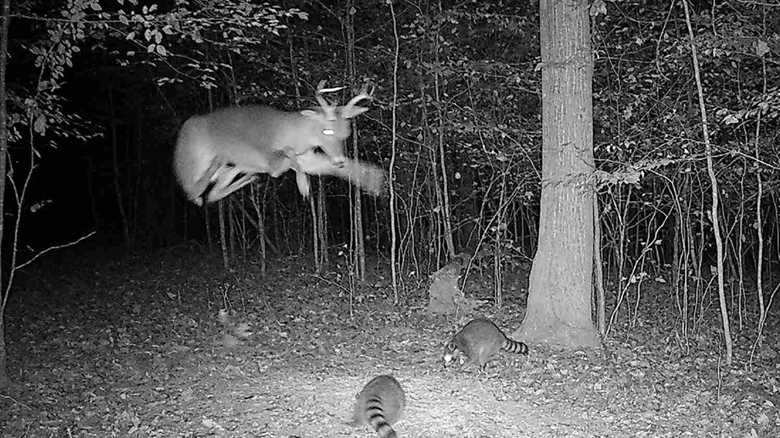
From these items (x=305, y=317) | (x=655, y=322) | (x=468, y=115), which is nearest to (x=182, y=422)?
(x=305, y=317)

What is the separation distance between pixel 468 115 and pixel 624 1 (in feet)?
9.82

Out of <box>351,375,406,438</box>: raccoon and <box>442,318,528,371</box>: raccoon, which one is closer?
<box>351,375,406,438</box>: raccoon

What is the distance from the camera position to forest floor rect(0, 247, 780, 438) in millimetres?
5562

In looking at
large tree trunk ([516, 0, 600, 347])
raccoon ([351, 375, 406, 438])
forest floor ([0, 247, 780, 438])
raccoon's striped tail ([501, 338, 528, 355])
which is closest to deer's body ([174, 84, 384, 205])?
raccoon ([351, 375, 406, 438])

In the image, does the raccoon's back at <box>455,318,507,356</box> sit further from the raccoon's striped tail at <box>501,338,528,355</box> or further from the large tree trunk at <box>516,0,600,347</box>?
the large tree trunk at <box>516,0,600,347</box>

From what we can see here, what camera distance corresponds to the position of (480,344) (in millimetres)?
6895

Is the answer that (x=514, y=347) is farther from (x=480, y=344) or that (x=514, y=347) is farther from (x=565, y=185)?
(x=565, y=185)

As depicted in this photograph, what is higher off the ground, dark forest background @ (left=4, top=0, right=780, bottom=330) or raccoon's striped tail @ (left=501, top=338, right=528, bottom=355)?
dark forest background @ (left=4, top=0, right=780, bottom=330)

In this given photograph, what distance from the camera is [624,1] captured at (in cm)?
898

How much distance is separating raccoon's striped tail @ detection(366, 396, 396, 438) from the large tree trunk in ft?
9.41

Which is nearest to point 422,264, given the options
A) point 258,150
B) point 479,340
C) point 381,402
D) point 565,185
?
point 565,185

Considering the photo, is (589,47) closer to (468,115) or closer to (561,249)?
(561,249)

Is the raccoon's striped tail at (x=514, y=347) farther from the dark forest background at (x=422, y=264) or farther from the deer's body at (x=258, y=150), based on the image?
the deer's body at (x=258, y=150)

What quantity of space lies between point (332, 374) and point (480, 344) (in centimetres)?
145
